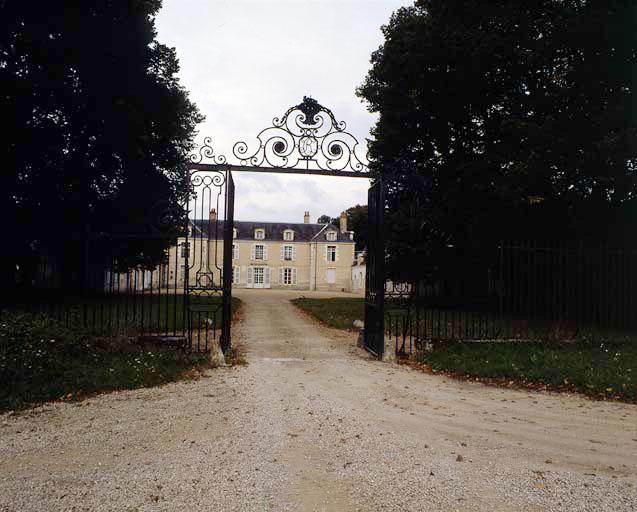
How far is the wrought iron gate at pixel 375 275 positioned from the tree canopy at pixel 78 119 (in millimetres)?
5963

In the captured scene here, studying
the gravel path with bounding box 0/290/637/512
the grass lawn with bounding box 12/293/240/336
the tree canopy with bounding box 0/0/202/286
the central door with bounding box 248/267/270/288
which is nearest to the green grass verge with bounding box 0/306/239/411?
the grass lawn with bounding box 12/293/240/336

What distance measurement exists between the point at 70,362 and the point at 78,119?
35.7 feet

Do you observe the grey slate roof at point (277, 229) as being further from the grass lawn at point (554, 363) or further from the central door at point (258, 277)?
the grass lawn at point (554, 363)

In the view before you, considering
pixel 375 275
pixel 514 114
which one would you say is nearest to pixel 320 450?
pixel 375 275

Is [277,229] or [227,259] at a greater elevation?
[277,229]

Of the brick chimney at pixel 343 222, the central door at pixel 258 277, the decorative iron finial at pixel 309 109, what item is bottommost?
the central door at pixel 258 277

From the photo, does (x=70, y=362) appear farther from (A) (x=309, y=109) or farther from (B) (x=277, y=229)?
(B) (x=277, y=229)

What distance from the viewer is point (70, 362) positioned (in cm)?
675

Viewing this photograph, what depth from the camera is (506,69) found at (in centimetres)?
1458

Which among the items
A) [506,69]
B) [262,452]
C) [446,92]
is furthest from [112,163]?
[262,452]

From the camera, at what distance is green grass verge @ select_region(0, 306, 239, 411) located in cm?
592

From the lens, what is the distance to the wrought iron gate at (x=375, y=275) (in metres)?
8.43

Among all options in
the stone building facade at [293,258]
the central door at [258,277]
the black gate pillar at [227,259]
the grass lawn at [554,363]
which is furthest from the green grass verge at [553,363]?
the central door at [258,277]

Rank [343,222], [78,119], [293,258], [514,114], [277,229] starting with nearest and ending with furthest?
[514,114]
[78,119]
[293,258]
[343,222]
[277,229]
